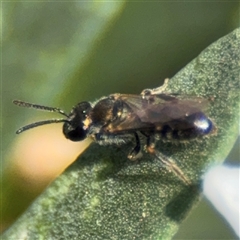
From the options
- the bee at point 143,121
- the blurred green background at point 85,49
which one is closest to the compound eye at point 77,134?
the bee at point 143,121

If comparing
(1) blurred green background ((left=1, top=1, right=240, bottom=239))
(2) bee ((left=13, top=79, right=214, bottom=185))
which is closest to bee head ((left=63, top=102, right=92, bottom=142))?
(2) bee ((left=13, top=79, right=214, bottom=185))

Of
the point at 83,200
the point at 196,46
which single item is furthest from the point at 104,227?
the point at 196,46

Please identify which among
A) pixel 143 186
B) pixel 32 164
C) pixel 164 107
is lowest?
pixel 143 186

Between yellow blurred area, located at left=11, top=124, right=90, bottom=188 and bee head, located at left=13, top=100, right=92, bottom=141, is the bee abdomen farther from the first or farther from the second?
yellow blurred area, located at left=11, top=124, right=90, bottom=188

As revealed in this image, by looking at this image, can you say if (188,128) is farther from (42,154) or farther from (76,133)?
(42,154)

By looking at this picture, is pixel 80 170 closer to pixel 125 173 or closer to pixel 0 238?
pixel 125 173

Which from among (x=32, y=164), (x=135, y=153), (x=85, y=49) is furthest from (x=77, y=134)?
(x=32, y=164)
